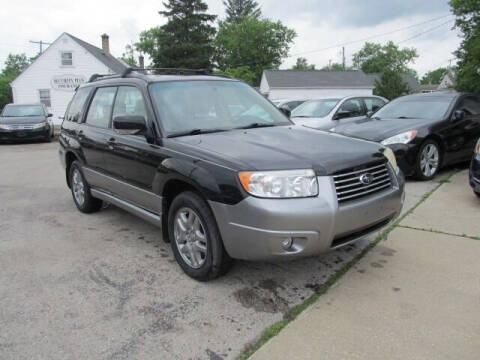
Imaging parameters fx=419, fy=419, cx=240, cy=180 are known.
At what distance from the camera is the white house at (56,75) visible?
98.5 ft

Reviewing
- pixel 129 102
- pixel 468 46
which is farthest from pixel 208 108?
pixel 468 46

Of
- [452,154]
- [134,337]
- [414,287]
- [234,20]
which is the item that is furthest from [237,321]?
[234,20]

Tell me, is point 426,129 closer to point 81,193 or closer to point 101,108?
point 101,108

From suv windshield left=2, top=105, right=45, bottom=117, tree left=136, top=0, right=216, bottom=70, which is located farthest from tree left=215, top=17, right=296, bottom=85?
suv windshield left=2, top=105, right=45, bottom=117

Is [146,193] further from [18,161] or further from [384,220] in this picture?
[18,161]

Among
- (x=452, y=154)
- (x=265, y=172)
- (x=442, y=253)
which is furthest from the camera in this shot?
(x=452, y=154)

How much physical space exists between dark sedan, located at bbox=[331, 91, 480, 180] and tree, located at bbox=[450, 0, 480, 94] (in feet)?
8.23

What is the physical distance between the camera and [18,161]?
37.0 ft

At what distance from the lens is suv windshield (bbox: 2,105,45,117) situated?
54.0 feet

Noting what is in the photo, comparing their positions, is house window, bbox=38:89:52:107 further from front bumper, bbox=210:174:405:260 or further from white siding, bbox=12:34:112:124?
front bumper, bbox=210:174:405:260

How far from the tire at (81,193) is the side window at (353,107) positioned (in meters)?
6.66

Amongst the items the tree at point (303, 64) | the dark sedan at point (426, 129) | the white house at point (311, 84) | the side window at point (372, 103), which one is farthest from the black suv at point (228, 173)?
the tree at point (303, 64)

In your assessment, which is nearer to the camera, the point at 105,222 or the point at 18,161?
the point at 105,222

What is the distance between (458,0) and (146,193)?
990 cm
